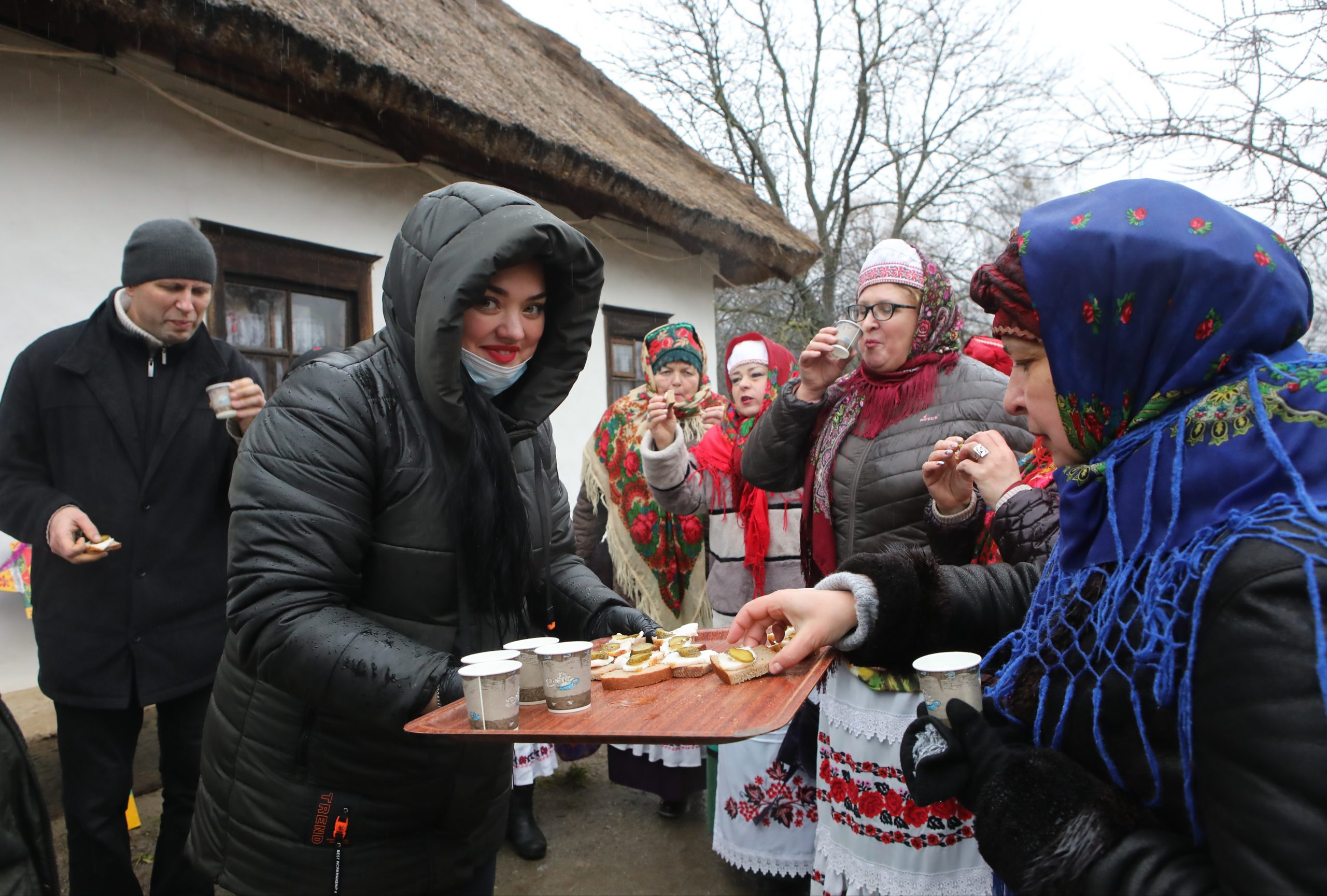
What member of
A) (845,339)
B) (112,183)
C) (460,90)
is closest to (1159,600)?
(845,339)

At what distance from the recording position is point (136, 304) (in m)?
2.81

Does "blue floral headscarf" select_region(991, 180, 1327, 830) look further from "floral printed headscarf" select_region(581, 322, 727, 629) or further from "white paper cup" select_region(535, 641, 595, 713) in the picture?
"floral printed headscarf" select_region(581, 322, 727, 629)

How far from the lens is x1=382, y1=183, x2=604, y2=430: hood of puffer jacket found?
1.61 meters

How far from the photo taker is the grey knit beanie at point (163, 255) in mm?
2768

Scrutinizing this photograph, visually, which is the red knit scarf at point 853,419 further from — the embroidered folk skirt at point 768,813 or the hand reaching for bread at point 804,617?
the hand reaching for bread at point 804,617

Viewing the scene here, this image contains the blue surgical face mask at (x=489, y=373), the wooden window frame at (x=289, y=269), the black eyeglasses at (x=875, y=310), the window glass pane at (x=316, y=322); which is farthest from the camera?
the window glass pane at (x=316, y=322)

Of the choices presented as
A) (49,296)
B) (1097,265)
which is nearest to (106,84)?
(49,296)

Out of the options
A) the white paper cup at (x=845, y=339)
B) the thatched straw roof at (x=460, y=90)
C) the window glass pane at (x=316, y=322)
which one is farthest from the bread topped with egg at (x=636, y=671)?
the window glass pane at (x=316, y=322)

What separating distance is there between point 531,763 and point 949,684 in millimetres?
2904

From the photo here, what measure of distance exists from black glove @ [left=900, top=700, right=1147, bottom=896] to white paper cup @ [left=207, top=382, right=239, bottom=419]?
238 centimetres

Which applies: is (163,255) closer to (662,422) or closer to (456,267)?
(456,267)

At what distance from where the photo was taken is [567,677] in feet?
4.98

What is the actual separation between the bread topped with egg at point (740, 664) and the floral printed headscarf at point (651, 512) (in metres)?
2.40

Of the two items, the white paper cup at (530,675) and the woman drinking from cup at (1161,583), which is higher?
the woman drinking from cup at (1161,583)
